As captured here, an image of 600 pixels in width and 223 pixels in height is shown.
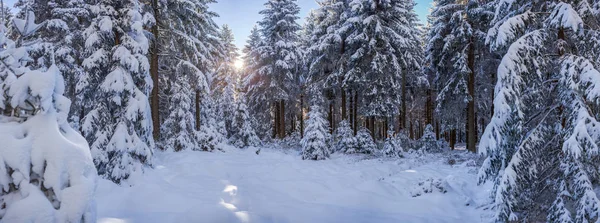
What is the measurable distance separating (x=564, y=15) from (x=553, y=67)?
3.62 feet

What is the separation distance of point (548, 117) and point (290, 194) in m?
6.06

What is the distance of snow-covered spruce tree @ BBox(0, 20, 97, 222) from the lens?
3.03m

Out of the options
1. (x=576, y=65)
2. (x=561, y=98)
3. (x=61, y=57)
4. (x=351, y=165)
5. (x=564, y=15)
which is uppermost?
(x=61, y=57)

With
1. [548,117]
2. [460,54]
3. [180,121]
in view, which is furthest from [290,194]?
[460,54]

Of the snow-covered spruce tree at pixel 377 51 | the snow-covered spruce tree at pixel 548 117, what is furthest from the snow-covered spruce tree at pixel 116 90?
the snow-covered spruce tree at pixel 377 51

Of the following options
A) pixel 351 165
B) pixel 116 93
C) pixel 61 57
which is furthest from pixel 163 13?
pixel 351 165

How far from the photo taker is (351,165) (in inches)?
533

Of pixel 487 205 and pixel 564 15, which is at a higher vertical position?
pixel 564 15

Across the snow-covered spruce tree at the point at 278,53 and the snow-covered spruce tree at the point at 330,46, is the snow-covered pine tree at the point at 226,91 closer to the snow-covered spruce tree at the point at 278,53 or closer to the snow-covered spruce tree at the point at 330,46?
the snow-covered spruce tree at the point at 278,53

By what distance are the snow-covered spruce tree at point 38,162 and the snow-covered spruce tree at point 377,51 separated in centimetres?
1584

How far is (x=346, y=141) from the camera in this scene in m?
17.5

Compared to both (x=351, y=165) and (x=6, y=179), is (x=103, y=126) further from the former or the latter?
(x=351, y=165)

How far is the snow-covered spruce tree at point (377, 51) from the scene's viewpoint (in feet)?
58.5

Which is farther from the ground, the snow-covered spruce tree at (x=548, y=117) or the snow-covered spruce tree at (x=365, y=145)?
the snow-covered spruce tree at (x=548, y=117)
